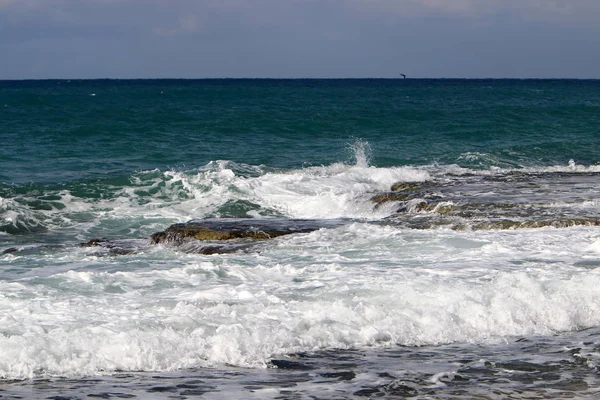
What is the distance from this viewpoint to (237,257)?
40.1 feet

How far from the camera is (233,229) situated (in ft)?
44.9

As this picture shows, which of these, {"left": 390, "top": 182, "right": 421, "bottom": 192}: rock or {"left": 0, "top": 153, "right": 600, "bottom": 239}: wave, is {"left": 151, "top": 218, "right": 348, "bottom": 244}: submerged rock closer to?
{"left": 0, "top": 153, "right": 600, "bottom": 239}: wave

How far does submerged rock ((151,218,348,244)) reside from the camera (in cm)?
1345

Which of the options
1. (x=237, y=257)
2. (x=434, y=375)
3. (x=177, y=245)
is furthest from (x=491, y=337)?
(x=177, y=245)

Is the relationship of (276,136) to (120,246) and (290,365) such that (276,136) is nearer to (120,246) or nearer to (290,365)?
(120,246)

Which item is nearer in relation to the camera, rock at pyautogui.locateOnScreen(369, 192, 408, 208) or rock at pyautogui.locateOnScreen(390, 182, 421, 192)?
rock at pyautogui.locateOnScreen(369, 192, 408, 208)

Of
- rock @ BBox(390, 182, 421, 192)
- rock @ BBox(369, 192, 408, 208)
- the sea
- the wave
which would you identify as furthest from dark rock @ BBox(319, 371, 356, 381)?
rock @ BBox(390, 182, 421, 192)

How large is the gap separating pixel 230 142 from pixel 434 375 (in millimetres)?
26872

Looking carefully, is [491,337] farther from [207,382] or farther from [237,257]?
[237,257]

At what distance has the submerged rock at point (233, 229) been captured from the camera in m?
13.5

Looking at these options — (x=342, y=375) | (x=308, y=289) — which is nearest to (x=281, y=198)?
(x=308, y=289)

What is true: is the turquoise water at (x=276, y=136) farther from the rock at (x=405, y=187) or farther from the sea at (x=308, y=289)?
the rock at (x=405, y=187)

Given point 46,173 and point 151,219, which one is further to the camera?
point 46,173

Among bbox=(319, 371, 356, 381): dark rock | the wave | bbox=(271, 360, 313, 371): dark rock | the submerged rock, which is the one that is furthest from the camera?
the wave
